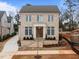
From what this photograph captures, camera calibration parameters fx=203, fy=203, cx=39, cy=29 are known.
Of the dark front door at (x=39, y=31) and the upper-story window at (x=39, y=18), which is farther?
the dark front door at (x=39, y=31)

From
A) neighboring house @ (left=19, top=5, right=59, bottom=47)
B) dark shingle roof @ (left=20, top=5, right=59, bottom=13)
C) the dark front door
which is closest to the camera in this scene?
neighboring house @ (left=19, top=5, right=59, bottom=47)

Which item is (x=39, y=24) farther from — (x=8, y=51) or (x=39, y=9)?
(x=8, y=51)

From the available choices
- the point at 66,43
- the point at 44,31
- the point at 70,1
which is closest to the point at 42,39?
the point at 44,31

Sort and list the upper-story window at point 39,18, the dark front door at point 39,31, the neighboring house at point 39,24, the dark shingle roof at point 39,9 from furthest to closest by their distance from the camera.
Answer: the dark shingle roof at point 39,9 < the dark front door at point 39,31 < the upper-story window at point 39,18 < the neighboring house at point 39,24

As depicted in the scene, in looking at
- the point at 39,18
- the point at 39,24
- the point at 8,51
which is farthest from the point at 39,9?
the point at 8,51

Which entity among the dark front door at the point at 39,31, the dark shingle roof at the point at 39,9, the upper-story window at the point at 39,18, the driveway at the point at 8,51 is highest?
the dark shingle roof at the point at 39,9

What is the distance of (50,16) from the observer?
44.2 meters

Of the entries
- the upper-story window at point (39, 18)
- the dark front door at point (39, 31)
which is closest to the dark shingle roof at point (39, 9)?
the upper-story window at point (39, 18)

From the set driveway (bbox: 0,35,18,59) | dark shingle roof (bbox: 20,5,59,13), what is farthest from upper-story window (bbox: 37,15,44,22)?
driveway (bbox: 0,35,18,59)

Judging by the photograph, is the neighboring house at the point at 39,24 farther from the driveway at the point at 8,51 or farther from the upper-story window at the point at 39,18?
the driveway at the point at 8,51

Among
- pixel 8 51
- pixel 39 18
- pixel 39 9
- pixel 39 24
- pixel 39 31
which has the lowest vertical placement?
pixel 8 51

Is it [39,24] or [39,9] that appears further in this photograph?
[39,9]

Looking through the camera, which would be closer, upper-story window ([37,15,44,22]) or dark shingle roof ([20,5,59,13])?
upper-story window ([37,15,44,22])

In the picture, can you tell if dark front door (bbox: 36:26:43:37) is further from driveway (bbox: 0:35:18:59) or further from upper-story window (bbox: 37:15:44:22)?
driveway (bbox: 0:35:18:59)
